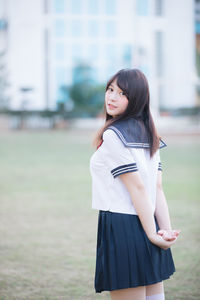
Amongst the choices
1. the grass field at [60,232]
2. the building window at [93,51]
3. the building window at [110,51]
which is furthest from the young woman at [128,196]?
the building window at [110,51]

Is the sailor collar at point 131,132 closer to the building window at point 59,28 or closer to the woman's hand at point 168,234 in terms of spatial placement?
the woman's hand at point 168,234

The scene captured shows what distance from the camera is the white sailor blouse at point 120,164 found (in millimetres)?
1686

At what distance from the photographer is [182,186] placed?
6.97m

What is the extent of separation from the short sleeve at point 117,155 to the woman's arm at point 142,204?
0.03m

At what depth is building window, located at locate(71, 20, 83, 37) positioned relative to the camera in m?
31.6

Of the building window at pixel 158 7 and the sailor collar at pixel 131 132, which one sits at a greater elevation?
the building window at pixel 158 7

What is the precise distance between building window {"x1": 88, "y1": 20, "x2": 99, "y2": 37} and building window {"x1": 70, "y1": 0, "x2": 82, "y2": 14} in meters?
1.20

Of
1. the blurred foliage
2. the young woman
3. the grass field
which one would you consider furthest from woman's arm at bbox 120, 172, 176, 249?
the blurred foliage

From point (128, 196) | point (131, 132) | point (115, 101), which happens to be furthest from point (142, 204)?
point (115, 101)

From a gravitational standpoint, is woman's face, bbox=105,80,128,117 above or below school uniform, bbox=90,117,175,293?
above

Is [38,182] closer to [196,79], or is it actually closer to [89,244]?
[89,244]

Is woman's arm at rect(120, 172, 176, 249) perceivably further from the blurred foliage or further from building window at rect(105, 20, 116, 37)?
building window at rect(105, 20, 116, 37)

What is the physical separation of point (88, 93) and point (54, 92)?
3.28 metres

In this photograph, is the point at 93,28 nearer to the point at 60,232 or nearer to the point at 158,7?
the point at 158,7
